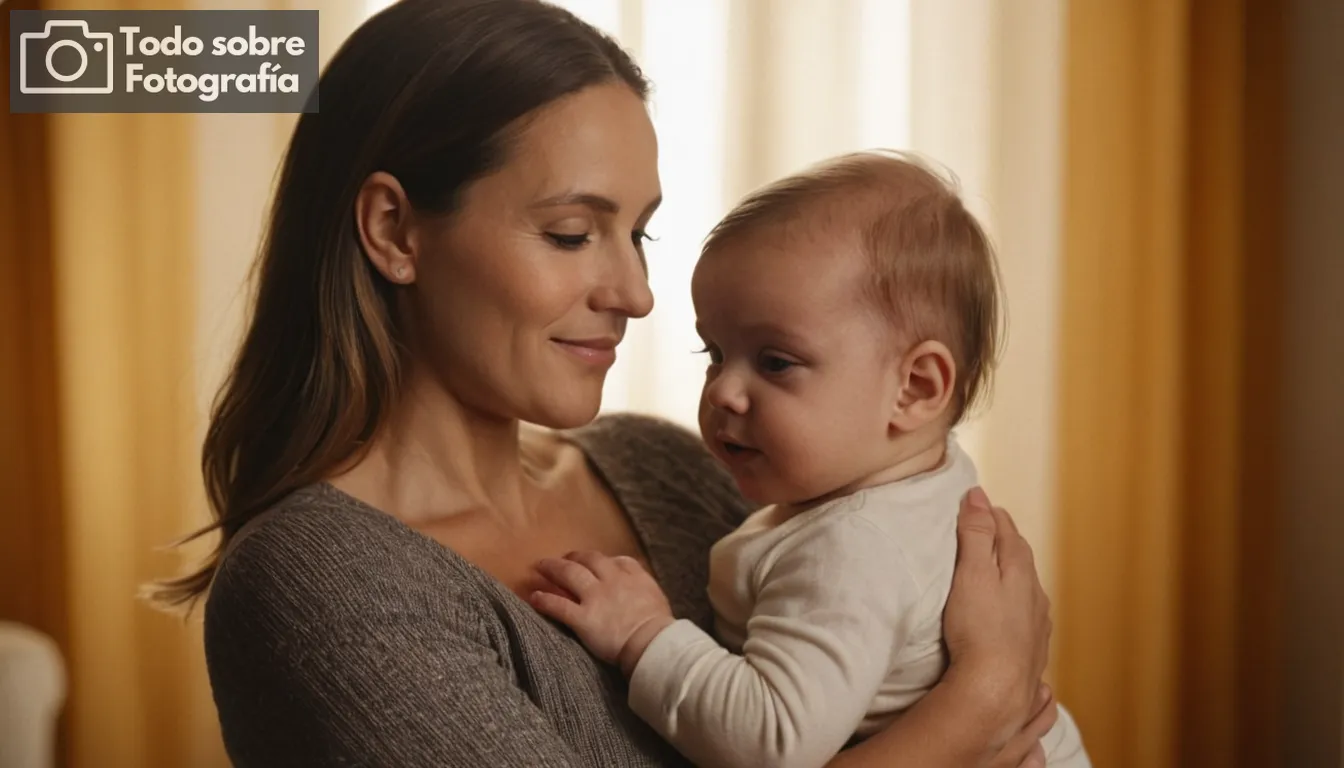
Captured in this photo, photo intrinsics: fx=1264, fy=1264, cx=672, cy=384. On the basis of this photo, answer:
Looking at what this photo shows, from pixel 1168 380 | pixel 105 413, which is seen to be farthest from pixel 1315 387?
pixel 105 413

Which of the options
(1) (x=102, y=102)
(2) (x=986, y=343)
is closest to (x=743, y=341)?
(2) (x=986, y=343)

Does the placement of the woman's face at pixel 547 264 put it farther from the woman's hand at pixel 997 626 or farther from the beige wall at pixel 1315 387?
the beige wall at pixel 1315 387

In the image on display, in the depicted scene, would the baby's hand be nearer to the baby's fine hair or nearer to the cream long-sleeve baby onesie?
the cream long-sleeve baby onesie

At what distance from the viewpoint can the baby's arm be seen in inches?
45.1

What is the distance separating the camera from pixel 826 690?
1.14 metres

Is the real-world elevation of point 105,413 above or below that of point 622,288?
below

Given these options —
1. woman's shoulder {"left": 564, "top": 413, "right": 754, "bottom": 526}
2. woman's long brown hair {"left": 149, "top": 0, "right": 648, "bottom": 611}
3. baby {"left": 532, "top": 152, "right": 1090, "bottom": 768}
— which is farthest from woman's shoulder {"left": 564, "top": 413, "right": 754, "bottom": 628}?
woman's long brown hair {"left": 149, "top": 0, "right": 648, "bottom": 611}

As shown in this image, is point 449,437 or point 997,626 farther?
point 449,437

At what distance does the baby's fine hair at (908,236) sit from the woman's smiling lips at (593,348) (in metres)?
0.16

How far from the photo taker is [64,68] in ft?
9.20

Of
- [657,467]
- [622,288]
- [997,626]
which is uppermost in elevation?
[622,288]

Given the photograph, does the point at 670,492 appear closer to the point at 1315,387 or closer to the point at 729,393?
the point at 729,393

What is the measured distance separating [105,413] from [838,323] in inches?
82.3

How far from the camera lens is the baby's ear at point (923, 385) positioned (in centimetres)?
130
